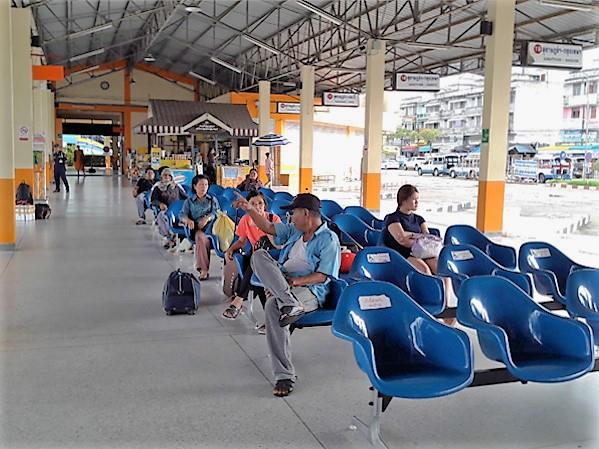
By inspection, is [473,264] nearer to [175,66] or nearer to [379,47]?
[379,47]

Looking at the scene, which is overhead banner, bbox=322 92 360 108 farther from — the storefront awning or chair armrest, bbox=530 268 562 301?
chair armrest, bbox=530 268 562 301

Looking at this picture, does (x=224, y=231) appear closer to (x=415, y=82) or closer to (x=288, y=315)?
(x=288, y=315)

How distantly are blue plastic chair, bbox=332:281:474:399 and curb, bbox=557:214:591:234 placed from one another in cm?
994

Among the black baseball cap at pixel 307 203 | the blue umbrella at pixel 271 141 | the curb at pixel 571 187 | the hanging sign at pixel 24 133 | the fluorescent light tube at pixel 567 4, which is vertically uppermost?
the fluorescent light tube at pixel 567 4

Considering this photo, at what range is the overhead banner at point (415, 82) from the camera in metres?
16.4

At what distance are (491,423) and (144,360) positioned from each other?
2269 mm

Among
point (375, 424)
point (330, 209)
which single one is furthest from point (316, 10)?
point (375, 424)

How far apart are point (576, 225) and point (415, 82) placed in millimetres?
5670

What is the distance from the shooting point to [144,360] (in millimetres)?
4250

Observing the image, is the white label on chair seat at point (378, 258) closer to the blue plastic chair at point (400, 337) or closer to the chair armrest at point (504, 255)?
the blue plastic chair at point (400, 337)

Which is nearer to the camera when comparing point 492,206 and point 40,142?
point 492,206

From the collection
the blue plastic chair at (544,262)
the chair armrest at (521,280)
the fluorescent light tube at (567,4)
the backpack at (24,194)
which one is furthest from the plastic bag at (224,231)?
the backpack at (24,194)

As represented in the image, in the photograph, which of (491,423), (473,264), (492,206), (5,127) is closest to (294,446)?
(491,423)

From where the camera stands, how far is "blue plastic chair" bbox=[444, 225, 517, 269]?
539cm
